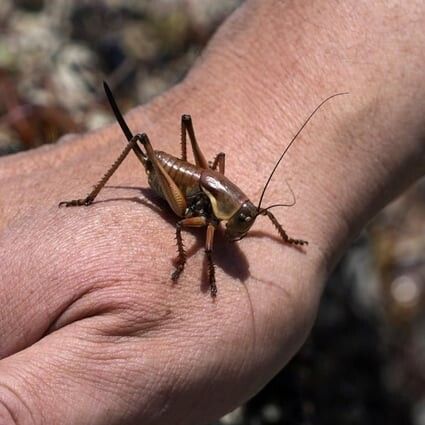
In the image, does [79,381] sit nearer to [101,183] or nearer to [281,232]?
[101,183]

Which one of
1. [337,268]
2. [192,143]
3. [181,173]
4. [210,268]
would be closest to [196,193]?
[181,173]

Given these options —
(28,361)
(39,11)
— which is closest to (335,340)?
(28,361)

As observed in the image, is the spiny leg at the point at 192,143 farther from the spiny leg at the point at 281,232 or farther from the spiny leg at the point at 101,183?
the spiny leg at the point at 281,232

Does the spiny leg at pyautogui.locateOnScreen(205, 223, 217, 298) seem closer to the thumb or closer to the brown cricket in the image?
the brown cricket

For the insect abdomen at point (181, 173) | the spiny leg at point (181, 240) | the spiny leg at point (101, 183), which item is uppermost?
the spiny leg at point (101, 183)

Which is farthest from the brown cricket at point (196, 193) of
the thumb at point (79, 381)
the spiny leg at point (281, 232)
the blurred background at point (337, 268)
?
the blurred background at point (337, 268)

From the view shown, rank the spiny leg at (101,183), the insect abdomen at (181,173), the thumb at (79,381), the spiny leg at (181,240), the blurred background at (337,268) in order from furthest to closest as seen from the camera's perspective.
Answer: the blurred background at (337,268) < the insect abdomen at (181,173) < the spiny leg at (101,183) < the spiny leg at (181,240) < the thumb at (79,381)
